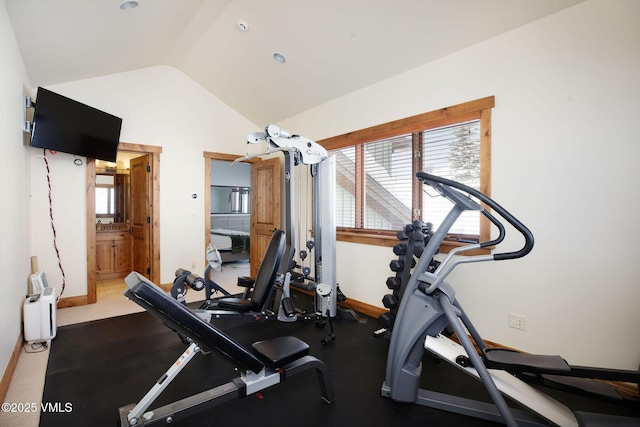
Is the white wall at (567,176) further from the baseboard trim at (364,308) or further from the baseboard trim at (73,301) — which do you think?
the baseboard trim at (73,301)

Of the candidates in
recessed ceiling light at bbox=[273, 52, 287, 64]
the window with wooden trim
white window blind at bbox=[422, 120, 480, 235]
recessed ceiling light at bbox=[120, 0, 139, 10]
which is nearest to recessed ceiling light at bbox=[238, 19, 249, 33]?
recessed ceiling light at bbox=[273, 52, 287, 64]

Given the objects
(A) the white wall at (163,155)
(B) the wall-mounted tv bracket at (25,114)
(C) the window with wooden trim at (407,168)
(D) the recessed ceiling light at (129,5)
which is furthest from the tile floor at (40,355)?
(D) the recessed ceiling light at (129,5)

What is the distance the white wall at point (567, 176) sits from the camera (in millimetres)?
2068

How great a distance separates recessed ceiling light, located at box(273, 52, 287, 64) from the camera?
3.68m

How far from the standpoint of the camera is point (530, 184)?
8.10ft

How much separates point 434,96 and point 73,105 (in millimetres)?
4042

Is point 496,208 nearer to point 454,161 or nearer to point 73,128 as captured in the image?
point 454,161

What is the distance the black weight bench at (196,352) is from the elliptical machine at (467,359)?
574 millimetres

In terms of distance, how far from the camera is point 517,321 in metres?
2.54

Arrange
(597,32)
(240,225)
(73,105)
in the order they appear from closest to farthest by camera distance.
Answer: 1. (597,32)
2. (73,105)
3. (240,225)

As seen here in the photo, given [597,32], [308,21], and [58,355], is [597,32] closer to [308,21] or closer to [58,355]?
[308,21]

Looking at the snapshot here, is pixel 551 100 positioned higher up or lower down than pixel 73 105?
lower down

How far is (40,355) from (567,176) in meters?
4.53

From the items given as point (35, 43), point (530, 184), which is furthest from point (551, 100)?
point (35, 43)
